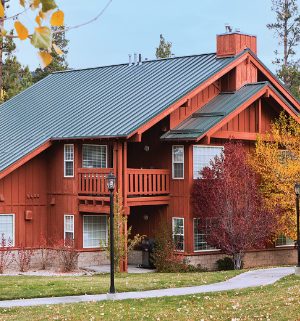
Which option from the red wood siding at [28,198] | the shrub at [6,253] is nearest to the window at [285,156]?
the red wood siding at [28,198]

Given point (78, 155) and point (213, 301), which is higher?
point (78, 155)

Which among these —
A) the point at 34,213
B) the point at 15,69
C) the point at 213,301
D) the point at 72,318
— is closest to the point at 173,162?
the point at 34,213

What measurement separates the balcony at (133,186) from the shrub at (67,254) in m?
1.74

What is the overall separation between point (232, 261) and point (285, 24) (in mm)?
35999

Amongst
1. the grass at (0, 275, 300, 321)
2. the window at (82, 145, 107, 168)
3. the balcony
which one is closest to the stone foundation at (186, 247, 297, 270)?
the balcony

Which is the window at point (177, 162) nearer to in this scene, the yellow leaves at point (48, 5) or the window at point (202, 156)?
the window at point (202, 156)

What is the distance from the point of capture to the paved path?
1830 cm

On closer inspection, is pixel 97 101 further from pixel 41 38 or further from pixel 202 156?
pixel 41 38

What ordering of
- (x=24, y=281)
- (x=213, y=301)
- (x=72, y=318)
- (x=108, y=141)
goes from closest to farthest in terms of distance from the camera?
1. (x=72, y=318)
2. (x=213, y=301)
3. (x=24, y=281)
4. (x=108, y=141)

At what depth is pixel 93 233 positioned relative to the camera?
30594 mm

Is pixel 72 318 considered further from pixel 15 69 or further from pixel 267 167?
pixel 15 69

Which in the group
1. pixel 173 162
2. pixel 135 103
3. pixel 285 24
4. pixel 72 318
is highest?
pixel 285 24

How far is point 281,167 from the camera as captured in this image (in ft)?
102

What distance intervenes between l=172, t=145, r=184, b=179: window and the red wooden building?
4cm
